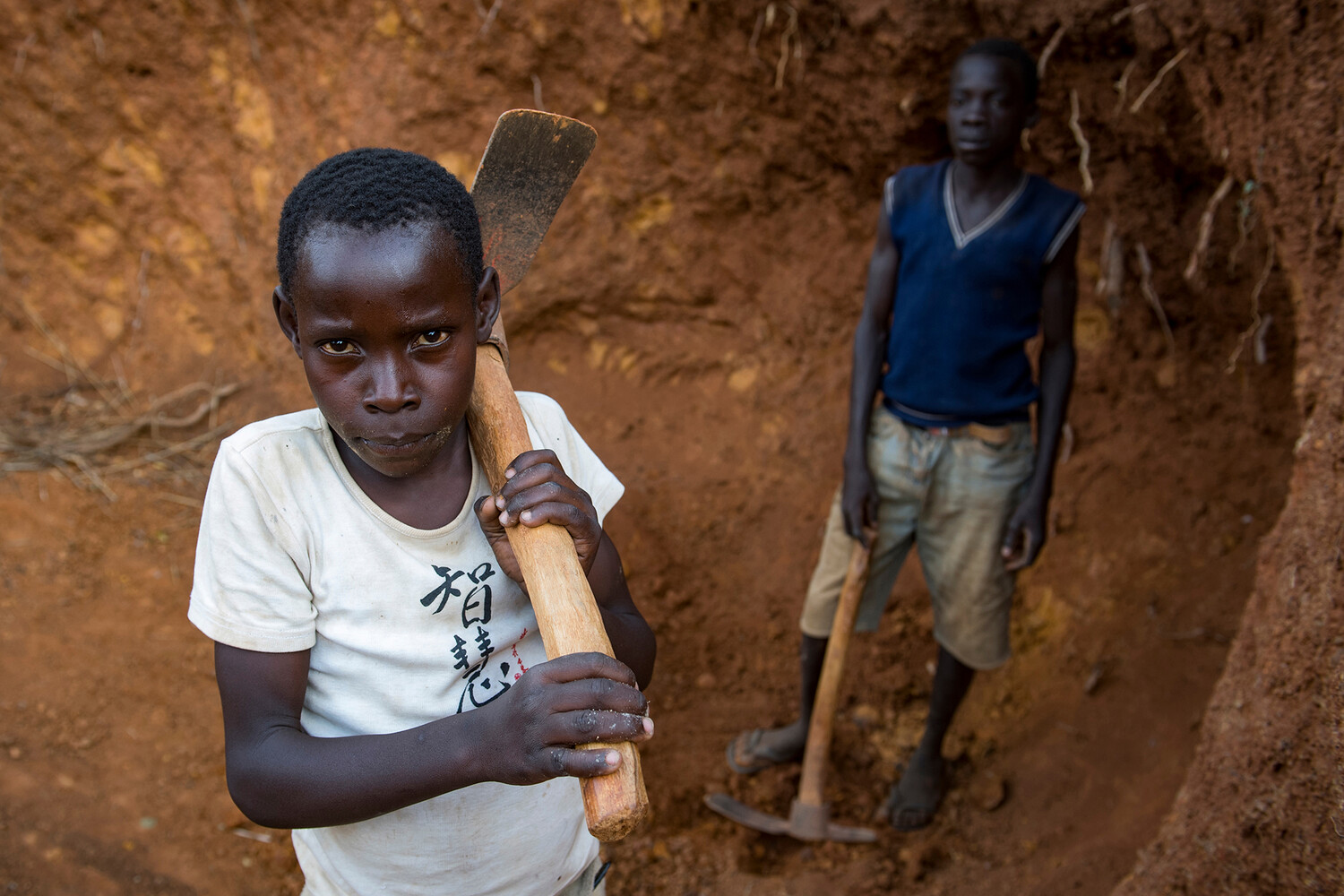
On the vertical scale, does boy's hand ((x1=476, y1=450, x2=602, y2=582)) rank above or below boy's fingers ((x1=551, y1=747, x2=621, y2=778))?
above

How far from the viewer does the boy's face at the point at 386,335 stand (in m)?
1.04

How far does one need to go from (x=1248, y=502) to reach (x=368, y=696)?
3.11 m

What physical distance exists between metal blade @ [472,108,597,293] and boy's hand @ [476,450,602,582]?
39 centimetres

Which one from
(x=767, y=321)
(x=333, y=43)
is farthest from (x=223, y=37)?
(x=767, y=321)

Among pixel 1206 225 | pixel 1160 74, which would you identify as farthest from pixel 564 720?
pixel 1206 225

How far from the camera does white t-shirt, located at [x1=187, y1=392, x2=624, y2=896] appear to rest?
1.09 m

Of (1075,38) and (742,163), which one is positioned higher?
(1075,38)

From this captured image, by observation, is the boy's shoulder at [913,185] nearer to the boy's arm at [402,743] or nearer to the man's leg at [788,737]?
the man's leg at [788,737]

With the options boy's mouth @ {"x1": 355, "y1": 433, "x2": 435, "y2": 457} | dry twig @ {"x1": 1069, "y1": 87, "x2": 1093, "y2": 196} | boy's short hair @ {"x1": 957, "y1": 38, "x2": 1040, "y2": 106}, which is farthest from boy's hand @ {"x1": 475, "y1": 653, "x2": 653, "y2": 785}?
dry twig @ {"x1": 1069, "y1": 87, "x2": 1093, "y2": 196}

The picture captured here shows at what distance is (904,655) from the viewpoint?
3.34m

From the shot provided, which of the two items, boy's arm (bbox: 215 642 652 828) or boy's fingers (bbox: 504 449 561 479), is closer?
boy's arm (bbox: 215 642 652 828)

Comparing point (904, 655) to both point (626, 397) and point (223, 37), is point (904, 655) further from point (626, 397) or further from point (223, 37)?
point (223, 37)

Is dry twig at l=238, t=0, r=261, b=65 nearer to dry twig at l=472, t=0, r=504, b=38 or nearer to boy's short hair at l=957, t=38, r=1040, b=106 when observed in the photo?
dry twig at l=472, t=0, r=504, b=38

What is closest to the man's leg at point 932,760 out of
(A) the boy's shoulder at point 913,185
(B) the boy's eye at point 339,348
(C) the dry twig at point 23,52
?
(A) the boy's shoulder at point 913,185
